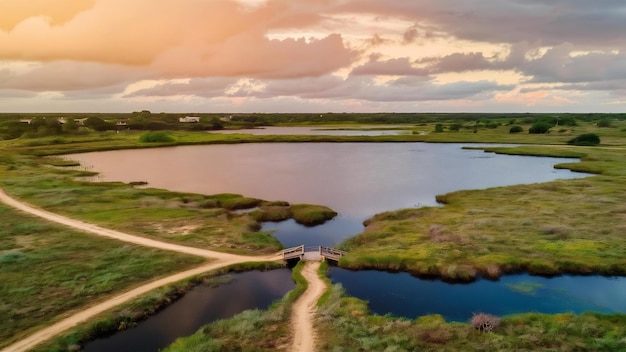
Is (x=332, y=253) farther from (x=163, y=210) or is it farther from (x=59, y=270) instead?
(x=163, y=210)

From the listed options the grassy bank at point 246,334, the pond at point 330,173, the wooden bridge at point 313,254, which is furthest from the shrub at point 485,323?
the pond at point 330,173

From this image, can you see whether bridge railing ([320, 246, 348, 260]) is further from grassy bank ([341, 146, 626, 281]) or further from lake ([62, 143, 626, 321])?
lake ([62, 143, 626, 321])

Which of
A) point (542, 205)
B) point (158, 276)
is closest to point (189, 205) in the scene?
point (158, 276)

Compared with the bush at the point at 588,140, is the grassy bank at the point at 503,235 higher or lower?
lower

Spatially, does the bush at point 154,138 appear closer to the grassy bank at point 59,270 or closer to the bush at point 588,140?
the grassy bank at point 59,270

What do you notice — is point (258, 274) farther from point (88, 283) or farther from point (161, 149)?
point (161, 149)

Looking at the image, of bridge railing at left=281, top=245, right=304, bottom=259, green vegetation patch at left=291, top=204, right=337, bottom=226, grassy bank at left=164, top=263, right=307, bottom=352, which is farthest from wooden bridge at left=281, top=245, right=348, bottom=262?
green vegetation patch at left=291, top=204, right=337, bottom=226
